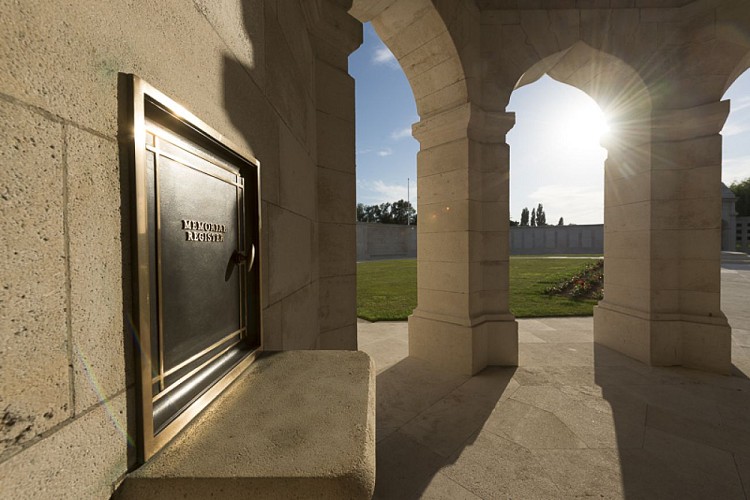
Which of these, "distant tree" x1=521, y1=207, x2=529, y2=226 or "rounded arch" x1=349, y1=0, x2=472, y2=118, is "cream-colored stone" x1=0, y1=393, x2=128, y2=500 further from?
"distant tree" x1=521, y1=207, x2=529, y2=226

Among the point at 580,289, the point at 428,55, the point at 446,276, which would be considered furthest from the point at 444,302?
the point at 580,289

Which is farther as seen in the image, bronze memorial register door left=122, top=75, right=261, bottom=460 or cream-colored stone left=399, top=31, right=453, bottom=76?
cream-colored stone left=399, top=31, right=453, bottom=76

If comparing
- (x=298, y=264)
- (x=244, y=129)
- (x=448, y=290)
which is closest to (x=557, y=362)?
(x=448, y=290)

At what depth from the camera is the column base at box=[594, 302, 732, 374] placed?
5645 mm

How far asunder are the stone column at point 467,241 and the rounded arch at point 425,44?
14.5 inches

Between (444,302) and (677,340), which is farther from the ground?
(444,302)

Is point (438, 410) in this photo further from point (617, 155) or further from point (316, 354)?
point (617, 155)

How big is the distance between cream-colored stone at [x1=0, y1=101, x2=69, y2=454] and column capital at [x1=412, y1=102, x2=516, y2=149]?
5709 millimetres

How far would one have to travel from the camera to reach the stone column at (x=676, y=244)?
5.75 meters

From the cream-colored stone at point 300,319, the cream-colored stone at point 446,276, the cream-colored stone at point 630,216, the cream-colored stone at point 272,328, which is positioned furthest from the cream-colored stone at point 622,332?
the cream-colored stone at point 272,328

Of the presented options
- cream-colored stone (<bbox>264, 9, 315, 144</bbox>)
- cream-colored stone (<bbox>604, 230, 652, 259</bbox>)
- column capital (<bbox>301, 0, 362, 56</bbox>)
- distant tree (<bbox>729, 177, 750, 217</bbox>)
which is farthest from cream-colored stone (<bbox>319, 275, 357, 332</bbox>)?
distant tree (<bbox>729, 177, 750, 217</bbox>)

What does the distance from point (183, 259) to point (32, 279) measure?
21.4 inches

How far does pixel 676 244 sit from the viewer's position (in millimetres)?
6004

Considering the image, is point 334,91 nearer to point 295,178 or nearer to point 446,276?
point 295,178
